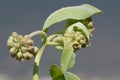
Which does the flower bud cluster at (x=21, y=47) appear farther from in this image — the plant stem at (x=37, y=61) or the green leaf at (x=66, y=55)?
the green leaf at (x=66, y=55)

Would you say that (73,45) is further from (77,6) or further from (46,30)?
(77,6)

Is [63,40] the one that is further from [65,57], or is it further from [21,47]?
[21,47]

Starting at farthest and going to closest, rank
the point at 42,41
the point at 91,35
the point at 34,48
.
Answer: the point at 91,35 < the point at 42,41 < the point at 34,48

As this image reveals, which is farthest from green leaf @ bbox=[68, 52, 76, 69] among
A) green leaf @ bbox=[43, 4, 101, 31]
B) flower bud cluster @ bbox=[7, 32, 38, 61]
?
flower bud cluster @ bbox=[7, 32, 38, 61]

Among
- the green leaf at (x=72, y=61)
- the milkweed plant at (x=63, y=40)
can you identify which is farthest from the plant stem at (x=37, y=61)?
the green leaf at (x=72, y=61)

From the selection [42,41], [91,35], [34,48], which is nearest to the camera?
[34,48]

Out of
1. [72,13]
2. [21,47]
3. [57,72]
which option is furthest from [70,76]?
[72,13]

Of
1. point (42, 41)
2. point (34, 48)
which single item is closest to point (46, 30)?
point (42, 41)
